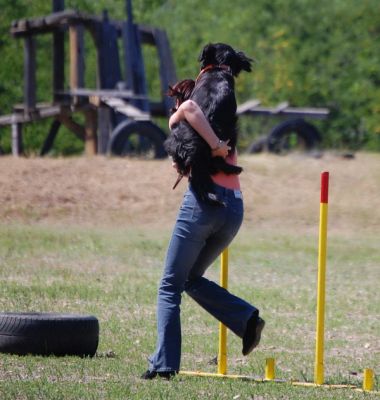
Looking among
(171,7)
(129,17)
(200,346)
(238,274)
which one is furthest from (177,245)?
(171,7)

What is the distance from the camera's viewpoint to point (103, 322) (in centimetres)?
1009

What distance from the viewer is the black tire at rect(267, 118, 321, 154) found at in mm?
26219

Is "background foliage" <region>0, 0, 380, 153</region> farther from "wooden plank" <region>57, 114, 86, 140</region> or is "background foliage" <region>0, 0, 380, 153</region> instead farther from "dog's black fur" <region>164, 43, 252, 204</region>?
"dog's black fur" <region>164, 43, 252, 204</region>

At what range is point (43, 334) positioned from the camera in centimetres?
801

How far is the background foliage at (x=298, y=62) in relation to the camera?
3575 centimetres

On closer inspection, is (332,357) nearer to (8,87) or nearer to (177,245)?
(177,245)

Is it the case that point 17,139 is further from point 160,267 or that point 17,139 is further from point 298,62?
point 160,267

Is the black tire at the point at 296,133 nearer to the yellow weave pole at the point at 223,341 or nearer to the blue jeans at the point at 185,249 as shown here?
Answer: the yellow weave pole at the point at 223,341

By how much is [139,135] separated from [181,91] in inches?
714

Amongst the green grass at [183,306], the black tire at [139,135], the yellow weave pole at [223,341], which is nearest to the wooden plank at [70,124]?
the black tire at [139,135]

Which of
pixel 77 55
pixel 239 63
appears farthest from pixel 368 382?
pixel 77 55

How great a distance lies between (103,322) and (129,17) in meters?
16.4

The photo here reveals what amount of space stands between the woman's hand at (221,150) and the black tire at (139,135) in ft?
55.4

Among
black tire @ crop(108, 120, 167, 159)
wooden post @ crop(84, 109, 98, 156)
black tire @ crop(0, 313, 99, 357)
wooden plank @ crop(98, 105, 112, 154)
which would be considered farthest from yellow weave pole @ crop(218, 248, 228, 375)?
wooden post @ crop(84, 109, 98, 156)
